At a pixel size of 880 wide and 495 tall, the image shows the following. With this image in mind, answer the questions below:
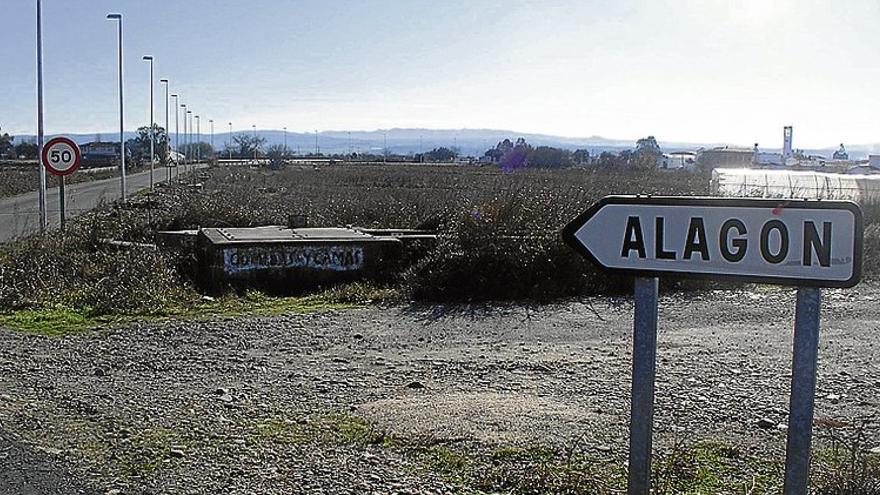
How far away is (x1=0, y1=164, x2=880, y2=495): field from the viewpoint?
505 cm

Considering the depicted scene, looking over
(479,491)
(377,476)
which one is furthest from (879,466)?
(377,476)

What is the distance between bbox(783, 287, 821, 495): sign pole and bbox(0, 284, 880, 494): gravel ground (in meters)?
2.06

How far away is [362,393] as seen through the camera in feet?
22.9

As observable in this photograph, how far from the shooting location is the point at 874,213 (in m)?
21.4

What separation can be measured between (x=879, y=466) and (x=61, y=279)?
10152 millimetres

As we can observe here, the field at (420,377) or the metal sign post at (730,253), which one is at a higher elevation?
the metal sign post at (730,253)

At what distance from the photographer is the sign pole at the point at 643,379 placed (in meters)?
3.39

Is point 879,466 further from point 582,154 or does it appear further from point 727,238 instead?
point 582,154

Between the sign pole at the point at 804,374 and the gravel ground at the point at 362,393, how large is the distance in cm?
206

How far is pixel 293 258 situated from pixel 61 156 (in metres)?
7.18

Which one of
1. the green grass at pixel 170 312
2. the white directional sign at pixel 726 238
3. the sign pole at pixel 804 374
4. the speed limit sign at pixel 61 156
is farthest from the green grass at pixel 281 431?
the speed limit sign at pixel 61 156

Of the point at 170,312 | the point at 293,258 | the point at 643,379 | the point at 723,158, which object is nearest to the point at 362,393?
the point at 643,379

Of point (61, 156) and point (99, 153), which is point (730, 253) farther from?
point (99, 153)

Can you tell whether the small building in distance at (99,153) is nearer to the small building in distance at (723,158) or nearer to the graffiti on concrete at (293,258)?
the small building in distance at (723,158)
